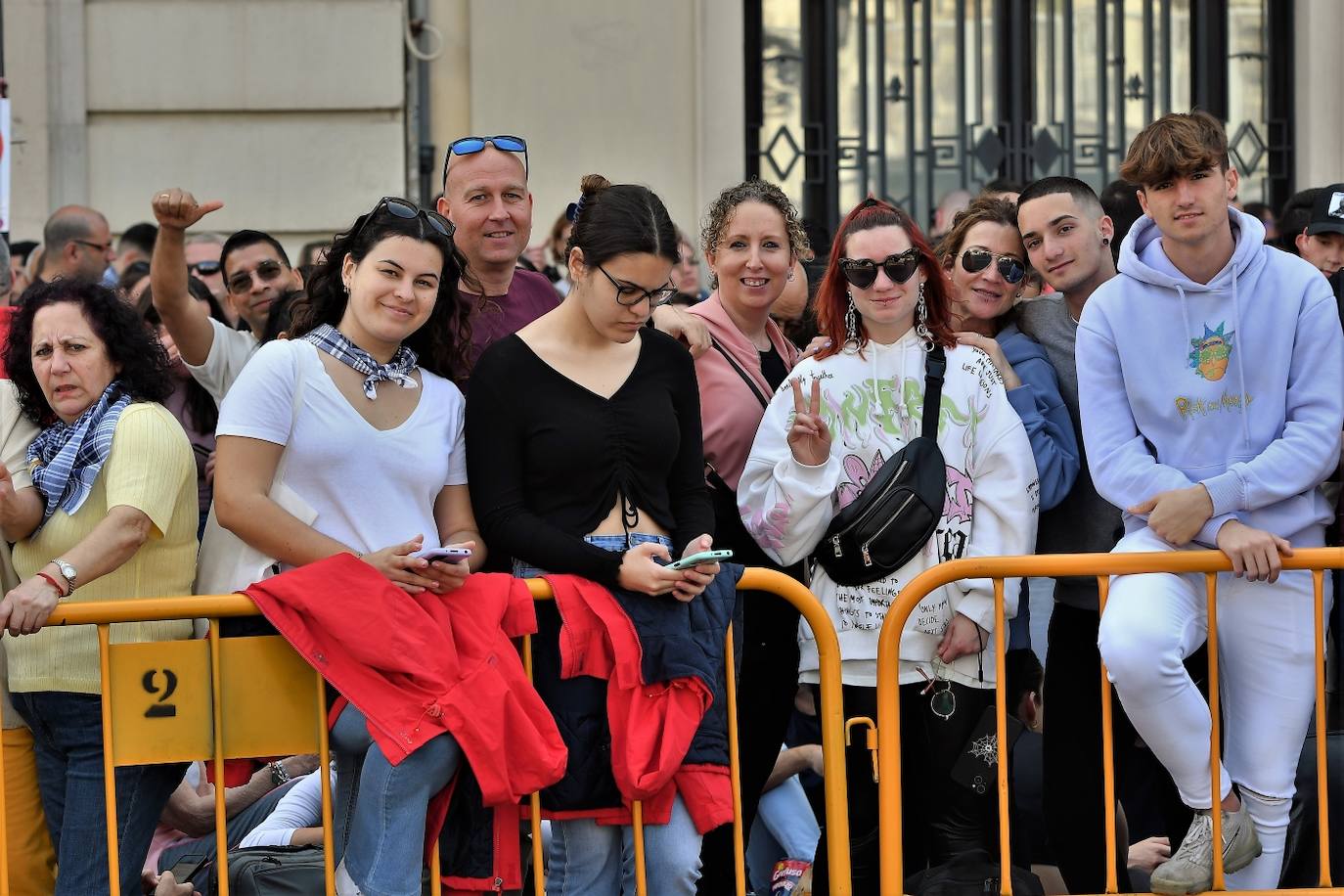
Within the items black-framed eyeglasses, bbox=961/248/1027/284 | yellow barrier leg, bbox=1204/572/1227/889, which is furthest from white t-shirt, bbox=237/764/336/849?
black-framed eyeglasses, bbox=961/248/1027/284

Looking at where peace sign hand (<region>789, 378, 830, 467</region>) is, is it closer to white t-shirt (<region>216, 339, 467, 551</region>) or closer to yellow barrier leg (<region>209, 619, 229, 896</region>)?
white t-shirt (<region>216, 339, 467, 551</region>)

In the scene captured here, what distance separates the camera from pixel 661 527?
173 inches

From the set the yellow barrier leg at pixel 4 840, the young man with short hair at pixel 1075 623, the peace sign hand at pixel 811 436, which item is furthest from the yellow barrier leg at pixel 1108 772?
the yellow barrier leg at pixel 4 840

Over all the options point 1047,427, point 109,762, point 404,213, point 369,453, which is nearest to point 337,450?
point 369,453

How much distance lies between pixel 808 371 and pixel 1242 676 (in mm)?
1392

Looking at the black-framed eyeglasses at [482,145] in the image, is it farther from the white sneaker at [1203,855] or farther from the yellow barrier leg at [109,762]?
the white sneaker at [1203,855]

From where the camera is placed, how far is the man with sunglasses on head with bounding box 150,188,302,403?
5.04 meters

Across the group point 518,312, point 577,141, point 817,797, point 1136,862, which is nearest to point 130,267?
point 577,141

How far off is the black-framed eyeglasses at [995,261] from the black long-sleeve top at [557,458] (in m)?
1.40

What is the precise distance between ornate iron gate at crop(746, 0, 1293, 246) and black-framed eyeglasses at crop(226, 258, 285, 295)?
448 cm

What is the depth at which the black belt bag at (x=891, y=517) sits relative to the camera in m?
4.65

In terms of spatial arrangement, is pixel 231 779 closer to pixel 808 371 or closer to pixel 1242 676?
pixel 808 371

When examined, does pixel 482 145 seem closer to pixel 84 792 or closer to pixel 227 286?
pixel 227 286

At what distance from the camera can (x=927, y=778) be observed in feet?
15.5
